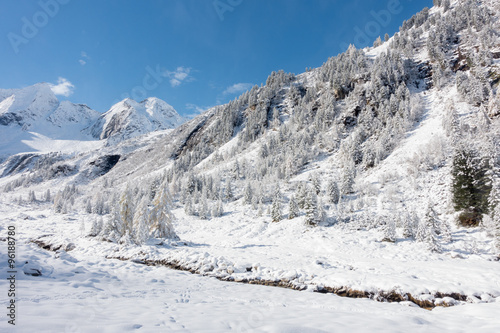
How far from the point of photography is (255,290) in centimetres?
1159

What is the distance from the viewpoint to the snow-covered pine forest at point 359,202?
46.2ft

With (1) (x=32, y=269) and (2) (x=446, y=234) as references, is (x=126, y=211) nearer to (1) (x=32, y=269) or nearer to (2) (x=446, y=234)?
(1) (x=32, y=269)

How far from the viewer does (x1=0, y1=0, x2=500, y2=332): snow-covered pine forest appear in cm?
1409

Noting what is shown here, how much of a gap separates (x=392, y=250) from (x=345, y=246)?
4126 mm

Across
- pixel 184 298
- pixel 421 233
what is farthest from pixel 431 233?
pixel 184 298

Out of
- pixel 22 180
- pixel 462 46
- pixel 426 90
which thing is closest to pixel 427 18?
pixel 462 46

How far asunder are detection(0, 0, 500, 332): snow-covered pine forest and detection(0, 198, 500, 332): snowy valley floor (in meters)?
0.19

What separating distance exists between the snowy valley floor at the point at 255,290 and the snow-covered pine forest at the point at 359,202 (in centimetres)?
19

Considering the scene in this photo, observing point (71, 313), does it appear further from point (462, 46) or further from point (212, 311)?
point (462, 46)

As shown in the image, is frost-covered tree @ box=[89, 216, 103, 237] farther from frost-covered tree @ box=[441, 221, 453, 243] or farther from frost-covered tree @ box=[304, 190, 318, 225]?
frost-covered tree @ box=[441, 221, 453, 243]

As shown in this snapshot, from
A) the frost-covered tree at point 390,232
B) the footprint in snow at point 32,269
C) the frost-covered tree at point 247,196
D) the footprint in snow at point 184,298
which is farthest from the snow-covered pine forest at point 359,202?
the footprint in snow at point 184,298

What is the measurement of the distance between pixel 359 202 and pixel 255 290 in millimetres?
27758

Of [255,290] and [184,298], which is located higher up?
[184,298]

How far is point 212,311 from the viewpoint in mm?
7172
